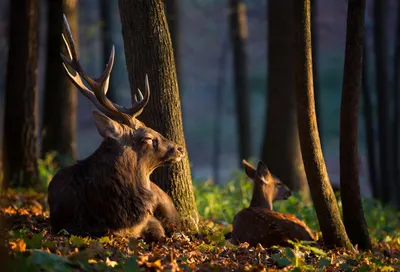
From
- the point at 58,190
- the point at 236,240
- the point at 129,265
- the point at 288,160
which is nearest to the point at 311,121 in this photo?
the point at 236,240

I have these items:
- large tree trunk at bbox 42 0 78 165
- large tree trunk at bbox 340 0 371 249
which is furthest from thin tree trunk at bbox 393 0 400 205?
large tree trunk at bbox 340 0 371 249

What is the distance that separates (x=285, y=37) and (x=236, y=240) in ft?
24.4

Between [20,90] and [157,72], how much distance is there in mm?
4378

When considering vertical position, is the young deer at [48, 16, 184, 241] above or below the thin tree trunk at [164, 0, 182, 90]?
below

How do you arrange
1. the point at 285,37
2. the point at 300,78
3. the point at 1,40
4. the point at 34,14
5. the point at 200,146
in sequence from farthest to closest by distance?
the point at 200,146
the point at 1,40
the point at 285,37
the point at 34,14
the point at 300,78

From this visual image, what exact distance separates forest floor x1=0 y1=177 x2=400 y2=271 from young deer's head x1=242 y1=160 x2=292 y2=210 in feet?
2.04

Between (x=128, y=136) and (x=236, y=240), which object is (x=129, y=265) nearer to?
(x=128, y=136)

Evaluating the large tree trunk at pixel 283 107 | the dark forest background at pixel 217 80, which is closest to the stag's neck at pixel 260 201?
the large tree trunk at pixel 283 107

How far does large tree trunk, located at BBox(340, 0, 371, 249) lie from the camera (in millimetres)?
9281

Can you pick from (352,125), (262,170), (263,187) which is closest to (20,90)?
(262,170)

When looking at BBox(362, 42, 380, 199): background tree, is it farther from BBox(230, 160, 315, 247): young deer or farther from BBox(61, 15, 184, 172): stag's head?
BBox(61, 15, 184, 172): stag's head

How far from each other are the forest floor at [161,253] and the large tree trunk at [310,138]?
0.27m

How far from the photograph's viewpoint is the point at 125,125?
862 cm

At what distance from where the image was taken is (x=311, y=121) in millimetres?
9258
